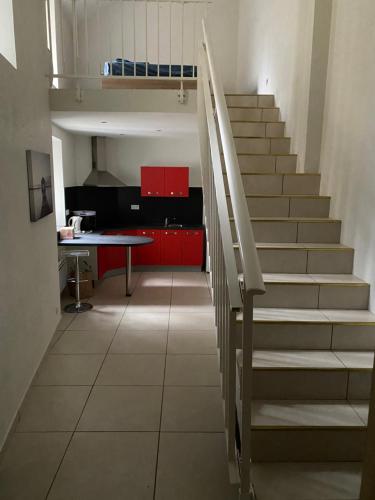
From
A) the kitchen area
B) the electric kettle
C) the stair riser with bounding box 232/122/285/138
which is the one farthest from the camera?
the kitchen area

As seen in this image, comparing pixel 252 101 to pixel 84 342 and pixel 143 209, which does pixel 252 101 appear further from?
pixel 143 209

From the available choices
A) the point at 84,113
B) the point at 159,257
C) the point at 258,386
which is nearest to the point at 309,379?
the point at 258,386

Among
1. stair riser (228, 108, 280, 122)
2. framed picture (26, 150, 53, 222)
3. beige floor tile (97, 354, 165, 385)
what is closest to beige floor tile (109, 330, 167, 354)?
beige floor tile (97, 354, 165, 385)

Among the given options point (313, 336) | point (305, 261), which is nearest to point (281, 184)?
point (305, 261)

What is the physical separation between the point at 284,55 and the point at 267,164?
1.51 m

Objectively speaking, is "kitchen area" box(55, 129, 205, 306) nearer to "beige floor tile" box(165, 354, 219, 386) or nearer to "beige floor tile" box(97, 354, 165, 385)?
"beige floor tile" box(97, 354, 165, 385)

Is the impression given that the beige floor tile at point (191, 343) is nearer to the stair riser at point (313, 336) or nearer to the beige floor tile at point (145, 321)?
the beige floor tile at point (145, 321)

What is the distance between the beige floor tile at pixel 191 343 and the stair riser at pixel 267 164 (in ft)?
6.22

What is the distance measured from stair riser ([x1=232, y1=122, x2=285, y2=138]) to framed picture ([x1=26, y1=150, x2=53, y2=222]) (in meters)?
2.04

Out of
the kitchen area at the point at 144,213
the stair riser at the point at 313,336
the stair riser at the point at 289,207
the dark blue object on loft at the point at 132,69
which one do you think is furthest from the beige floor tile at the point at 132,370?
the dark blue object on loft at the point at 132,69

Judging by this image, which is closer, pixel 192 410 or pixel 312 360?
pixel 312 360

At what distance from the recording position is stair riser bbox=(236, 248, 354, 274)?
2.97 meters

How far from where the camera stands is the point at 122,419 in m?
2.85

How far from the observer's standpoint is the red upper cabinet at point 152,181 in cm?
741
